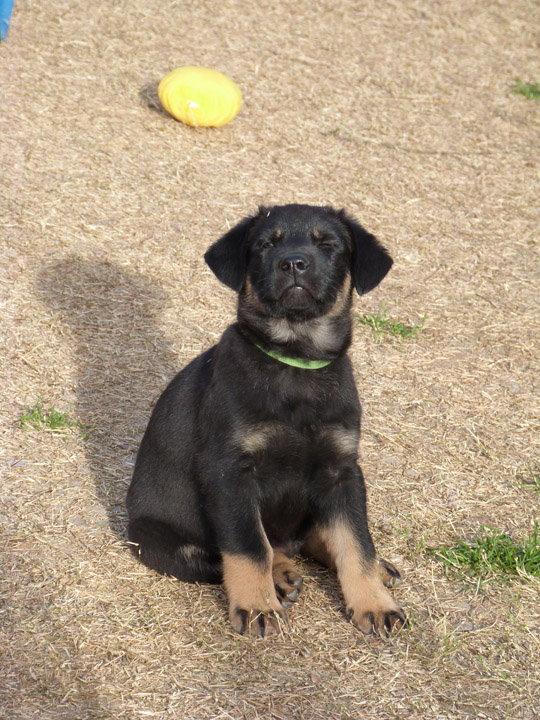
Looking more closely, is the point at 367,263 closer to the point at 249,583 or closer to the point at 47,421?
the point at 249,583

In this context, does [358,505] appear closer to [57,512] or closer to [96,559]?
[96,559]

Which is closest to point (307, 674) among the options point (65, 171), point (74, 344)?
point (74, 344)

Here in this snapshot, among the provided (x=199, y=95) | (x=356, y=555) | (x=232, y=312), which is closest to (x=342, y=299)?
(x=356, y=555)

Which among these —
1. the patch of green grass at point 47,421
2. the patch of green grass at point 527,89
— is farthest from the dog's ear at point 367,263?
the patch of green grass at point 527,89

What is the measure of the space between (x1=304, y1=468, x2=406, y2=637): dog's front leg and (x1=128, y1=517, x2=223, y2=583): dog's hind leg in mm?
521

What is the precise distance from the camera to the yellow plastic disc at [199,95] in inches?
293

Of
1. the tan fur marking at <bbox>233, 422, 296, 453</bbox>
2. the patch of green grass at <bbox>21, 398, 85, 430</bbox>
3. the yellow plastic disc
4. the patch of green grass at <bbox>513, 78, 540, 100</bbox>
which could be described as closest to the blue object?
the yellow plastic disc

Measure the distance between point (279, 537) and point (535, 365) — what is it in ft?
8.98

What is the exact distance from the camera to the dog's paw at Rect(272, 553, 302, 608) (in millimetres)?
3619

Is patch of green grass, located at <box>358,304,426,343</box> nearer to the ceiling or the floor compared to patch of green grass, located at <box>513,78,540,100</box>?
nearer to the floor

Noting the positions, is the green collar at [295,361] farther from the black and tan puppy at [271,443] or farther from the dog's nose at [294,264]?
the dog's nose at [294,264]

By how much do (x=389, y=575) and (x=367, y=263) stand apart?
1345 mm

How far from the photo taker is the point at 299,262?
3.51 meters

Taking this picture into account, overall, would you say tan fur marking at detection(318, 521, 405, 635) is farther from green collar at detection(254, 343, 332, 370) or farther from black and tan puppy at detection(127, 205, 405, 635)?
green collar at detection(254, 343, 332, 370)
